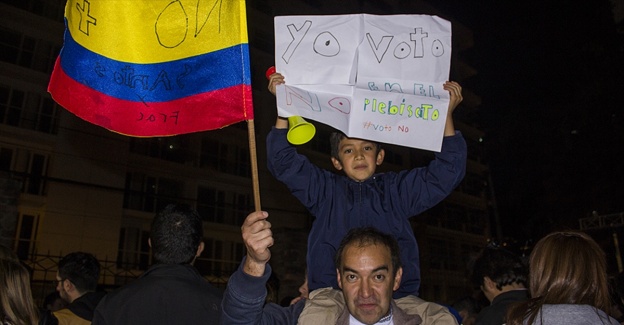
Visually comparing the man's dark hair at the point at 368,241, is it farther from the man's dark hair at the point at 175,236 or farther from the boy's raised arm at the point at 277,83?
the man's dark hair at the point at 175,236

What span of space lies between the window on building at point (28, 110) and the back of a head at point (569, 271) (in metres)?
19.1

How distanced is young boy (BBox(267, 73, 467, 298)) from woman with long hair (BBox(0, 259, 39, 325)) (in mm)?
1384

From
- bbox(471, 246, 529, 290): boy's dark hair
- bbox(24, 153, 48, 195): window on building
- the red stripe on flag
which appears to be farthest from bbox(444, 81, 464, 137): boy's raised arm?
bbox(24, 153, 48, 195): window on building

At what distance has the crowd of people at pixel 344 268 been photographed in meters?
2.31

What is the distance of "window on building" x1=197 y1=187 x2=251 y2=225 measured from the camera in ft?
74.9

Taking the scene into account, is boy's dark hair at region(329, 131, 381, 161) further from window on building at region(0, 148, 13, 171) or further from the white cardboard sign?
window on building at region(0, 148, 13, 171)

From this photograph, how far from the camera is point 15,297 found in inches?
101

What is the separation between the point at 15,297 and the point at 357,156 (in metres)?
1.92

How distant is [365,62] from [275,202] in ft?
63.2

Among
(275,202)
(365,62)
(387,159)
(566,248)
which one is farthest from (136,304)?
(387,159)

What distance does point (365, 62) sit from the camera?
310cm

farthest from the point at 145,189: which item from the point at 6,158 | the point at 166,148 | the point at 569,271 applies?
the point at 569,271

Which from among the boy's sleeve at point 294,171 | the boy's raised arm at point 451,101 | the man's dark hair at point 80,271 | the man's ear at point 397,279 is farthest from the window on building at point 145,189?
the man's ear at point 397,279

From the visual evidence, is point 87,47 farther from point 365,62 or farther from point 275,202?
point 275,202
